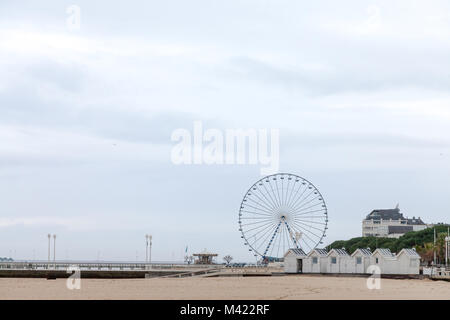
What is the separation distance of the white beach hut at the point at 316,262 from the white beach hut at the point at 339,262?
52 centimetres

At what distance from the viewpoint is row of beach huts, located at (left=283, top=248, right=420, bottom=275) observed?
77688mm

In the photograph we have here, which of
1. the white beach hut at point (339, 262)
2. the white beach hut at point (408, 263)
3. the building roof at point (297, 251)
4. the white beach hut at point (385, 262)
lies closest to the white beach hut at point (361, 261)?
the white beach hut at point (339, 262)

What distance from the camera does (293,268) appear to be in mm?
84875

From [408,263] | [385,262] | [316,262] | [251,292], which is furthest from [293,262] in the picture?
[251,292]

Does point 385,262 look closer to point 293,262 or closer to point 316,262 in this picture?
point 316,262

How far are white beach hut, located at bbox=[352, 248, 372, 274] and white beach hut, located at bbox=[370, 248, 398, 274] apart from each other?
27.1 inches

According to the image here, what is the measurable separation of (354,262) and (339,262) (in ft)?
5.55

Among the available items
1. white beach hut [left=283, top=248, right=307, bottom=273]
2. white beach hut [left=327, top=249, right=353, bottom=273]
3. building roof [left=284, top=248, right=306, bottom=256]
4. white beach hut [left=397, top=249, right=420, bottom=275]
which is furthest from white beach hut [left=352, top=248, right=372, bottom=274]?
building roof [left=284, top=248, right=306, bottom=256]

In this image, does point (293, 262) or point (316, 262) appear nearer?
point (316, 262)

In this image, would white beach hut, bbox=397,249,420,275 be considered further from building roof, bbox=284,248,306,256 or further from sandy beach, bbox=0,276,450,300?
sandy beach, bbox=0,276,450,300

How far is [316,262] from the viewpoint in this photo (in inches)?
3285

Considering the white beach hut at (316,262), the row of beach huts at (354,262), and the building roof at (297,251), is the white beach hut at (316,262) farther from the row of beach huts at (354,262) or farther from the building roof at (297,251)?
the building roof at (297,251)

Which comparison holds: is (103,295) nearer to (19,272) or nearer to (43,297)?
(43,297)
